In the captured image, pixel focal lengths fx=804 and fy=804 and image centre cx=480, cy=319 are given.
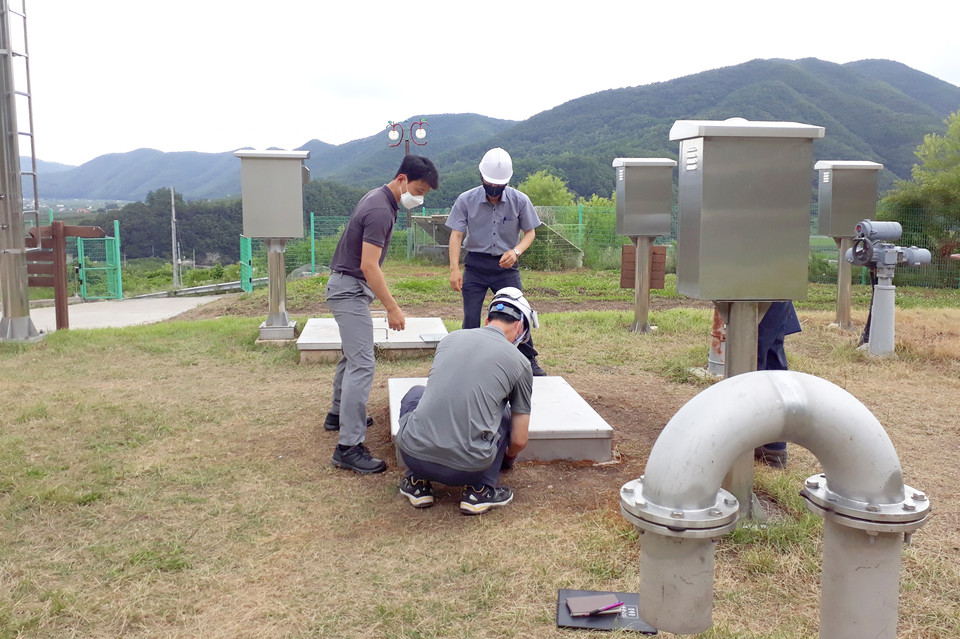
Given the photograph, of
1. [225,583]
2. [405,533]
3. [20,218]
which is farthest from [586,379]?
[20,218]

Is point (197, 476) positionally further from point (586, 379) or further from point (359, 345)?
point (586, 379)

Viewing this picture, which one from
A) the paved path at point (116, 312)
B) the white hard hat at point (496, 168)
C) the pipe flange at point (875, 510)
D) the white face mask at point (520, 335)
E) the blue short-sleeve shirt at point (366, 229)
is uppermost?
the white hard hat at point (496, 168)

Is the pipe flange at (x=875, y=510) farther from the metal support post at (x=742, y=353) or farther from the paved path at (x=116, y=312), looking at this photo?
the paved path at (x=116, y=312)

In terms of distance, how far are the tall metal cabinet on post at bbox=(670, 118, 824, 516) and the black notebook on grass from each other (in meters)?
0.88

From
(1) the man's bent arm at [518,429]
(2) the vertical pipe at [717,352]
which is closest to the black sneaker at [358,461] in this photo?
(1) the man's bent arm at [518,429]

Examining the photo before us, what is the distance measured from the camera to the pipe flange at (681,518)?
1618 mm

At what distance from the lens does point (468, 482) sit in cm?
359

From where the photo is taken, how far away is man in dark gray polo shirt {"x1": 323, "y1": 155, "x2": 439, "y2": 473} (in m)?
4.19

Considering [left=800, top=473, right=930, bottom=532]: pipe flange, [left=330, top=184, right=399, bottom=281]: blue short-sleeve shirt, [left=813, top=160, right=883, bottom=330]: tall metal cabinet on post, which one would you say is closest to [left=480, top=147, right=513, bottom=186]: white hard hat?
[left=330, top=184, right=399, bottom=281]: blue short-sleeve shirt

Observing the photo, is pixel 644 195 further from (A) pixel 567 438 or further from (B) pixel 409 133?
(B) pixel 409 133

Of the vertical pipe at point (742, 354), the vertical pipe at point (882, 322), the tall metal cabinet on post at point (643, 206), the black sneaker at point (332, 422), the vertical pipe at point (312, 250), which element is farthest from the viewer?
the vertical pipe at point (312, 250)

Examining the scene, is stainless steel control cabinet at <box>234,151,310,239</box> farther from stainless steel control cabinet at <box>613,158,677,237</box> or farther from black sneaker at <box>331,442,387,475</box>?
black sneaker at <box>331,442,387,475</box>

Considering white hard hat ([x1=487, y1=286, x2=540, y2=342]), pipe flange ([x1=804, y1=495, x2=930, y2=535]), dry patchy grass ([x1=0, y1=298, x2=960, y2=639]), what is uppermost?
white hard hat ([x1=487, y1=286, x2=540, y2=342])

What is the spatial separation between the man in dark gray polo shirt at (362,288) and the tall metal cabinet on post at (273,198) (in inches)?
151
